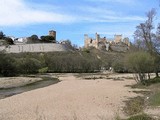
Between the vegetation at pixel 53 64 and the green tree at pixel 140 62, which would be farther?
the vegetation at pixel 53 64

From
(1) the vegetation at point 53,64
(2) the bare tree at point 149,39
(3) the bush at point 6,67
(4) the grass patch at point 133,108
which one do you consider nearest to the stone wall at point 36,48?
(1) the vegetation at point 53,64

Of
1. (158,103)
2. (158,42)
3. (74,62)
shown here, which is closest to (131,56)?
(158,42)

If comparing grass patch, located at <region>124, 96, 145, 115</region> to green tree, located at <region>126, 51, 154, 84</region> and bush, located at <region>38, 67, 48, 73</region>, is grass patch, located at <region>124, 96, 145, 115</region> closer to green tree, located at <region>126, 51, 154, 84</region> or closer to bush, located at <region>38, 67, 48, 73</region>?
green tree, located at <region>126, 51, 154, 84</region>

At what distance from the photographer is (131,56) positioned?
5512 cm

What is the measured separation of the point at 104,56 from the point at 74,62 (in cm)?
4915

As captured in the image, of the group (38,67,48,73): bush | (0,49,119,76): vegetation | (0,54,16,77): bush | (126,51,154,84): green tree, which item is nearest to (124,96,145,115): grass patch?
(126,51,154,84): green tree

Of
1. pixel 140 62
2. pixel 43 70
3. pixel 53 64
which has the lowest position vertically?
pixel 43 70

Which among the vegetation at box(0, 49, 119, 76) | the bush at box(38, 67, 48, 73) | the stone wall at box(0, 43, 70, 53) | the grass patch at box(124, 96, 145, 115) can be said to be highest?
the stone wall at box(0, 43, 70, 53)

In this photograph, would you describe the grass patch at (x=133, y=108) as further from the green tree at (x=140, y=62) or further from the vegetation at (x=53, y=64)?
the vegetation at (x=53, y=64)

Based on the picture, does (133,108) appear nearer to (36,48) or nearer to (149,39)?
(149,39)

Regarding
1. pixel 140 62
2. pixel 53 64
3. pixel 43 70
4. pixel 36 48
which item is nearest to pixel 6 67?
pixel 43 70

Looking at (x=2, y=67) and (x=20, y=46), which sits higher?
(x=20, y=46)

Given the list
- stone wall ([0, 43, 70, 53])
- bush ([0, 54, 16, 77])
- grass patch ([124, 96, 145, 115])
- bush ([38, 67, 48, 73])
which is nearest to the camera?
grass patch ([124, 96, 145, 115])

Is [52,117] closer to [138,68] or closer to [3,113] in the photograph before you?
[3,113]
